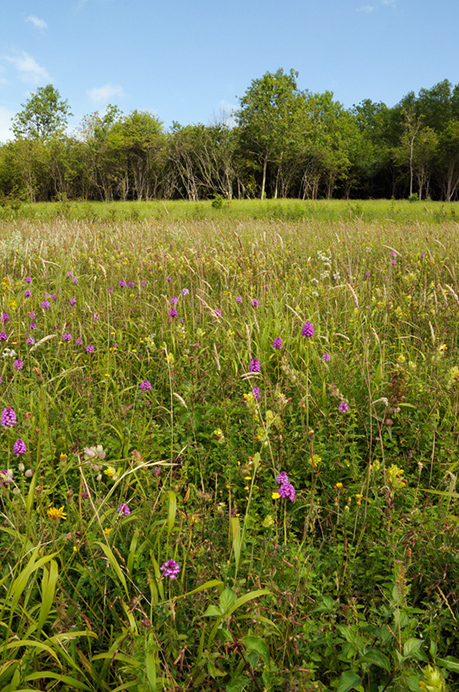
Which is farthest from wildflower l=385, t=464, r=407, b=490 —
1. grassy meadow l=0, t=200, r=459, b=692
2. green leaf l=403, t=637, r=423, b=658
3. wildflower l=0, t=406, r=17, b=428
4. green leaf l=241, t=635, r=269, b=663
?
wildflower l=0, t=406, r=17, b=428

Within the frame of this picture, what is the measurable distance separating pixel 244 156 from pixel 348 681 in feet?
189

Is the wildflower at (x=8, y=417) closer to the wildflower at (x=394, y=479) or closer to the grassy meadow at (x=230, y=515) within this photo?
the grassy meadow at (x=230, y=515)

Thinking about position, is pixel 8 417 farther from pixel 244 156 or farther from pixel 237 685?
pixel 244 156

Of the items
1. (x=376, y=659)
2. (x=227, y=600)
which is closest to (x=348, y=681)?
(x=376, y=659)

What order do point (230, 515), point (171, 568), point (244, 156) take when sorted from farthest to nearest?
point (244, 156), point (230, 515), point (171, 568)

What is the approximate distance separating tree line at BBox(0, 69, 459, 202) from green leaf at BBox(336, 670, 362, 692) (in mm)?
46252

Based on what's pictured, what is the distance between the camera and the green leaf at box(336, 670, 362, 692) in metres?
1.01

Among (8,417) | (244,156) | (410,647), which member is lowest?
(410,647)

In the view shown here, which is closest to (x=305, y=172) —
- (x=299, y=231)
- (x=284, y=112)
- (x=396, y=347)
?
(x=284, y=112)

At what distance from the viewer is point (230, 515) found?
136cm

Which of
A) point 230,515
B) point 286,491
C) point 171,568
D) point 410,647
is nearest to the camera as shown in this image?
point 410,647

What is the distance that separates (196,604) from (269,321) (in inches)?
83.9

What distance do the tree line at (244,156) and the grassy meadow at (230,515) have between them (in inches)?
1750

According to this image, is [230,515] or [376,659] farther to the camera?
[230,515]
